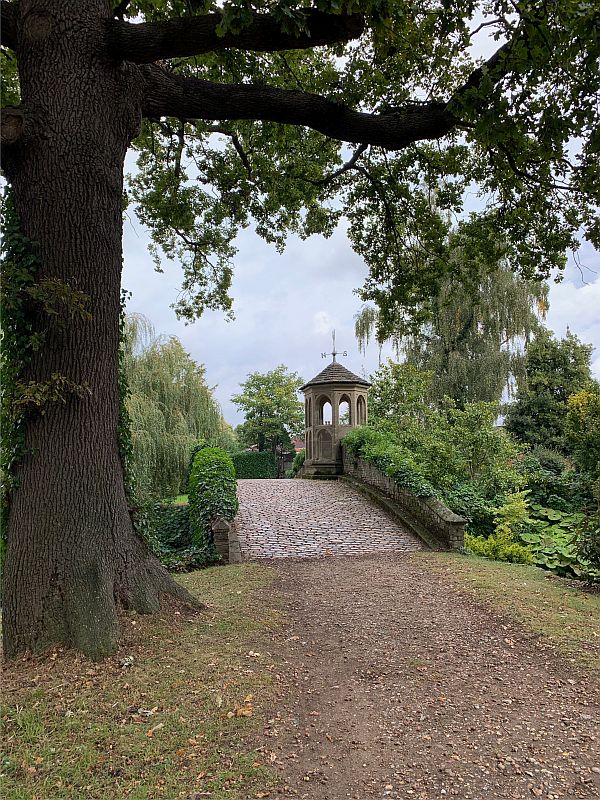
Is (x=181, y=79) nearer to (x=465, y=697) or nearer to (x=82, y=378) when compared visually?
(x=82, y=378)

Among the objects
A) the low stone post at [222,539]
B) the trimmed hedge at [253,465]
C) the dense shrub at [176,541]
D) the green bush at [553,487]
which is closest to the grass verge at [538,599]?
the low stone post at [222,539]

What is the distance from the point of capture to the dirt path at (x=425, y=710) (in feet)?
10.00

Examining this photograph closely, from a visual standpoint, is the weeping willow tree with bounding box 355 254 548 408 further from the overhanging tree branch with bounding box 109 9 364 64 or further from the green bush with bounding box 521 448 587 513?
the overhanging tree branch with bounding box 109 9 364 64

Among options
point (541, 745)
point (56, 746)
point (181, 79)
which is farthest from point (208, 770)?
point (181, 79)

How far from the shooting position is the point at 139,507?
5.49m

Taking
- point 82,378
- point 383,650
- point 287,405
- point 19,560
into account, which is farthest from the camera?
point 287,405

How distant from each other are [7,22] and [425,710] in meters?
6.70

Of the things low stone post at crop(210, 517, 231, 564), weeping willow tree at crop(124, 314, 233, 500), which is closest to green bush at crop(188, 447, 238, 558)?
low stone post at crop(210, 517, 231, 564)

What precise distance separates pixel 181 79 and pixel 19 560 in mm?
4708

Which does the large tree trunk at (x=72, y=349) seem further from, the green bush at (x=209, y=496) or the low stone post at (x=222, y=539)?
the green bush at (x=209, y=496)

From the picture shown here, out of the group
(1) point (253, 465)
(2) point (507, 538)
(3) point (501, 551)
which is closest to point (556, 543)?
(2) point (507, 538)

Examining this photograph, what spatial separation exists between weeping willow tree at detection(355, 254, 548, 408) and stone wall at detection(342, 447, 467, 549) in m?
8.61

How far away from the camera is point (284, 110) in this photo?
5520mm

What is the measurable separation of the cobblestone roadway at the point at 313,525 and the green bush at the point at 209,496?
841mm
